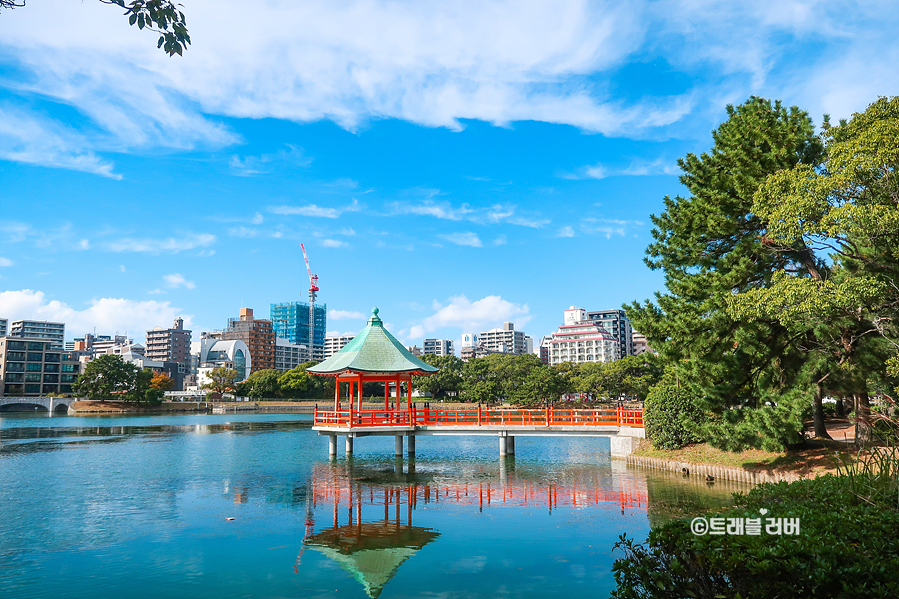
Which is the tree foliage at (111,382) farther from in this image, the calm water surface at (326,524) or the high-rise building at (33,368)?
the calm water surface at (326,524)

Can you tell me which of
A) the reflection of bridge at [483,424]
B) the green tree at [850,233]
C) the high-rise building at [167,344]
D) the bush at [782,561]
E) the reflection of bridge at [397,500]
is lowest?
the reflection of bridge at [397,500]

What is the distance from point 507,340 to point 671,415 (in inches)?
5648

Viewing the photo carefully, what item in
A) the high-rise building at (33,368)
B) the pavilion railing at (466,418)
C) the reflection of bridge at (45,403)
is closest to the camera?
the pavilion railing at (466,418)

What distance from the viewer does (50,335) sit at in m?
135

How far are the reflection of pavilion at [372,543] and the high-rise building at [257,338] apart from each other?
129 m

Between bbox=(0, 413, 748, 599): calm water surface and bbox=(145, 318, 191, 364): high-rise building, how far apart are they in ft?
401

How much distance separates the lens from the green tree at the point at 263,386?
8719 centimetres

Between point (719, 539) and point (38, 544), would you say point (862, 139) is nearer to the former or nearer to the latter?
point (719, 539)

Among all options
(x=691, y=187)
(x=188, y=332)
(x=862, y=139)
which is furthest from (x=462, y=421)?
(x=188, y=332)

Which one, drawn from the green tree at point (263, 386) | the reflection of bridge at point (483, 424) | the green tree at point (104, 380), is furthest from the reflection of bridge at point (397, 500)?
the green tree at point (263, 386)

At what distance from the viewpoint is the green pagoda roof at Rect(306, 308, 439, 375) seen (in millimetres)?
23625

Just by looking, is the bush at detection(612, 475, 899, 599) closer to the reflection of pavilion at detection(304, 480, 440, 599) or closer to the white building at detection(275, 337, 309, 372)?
the reflection of pavilion at detection(304, 480, 440, 599)

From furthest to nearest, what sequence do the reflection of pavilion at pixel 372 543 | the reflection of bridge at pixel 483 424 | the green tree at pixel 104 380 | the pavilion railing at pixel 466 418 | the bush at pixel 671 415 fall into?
the green tree at pixel 104 380
the pavilion railing at pixel 466 418
the reflection of bridge at pixel 483 424
the bush at pixel 671 415
the reflection of pavilion at pixel 372 543

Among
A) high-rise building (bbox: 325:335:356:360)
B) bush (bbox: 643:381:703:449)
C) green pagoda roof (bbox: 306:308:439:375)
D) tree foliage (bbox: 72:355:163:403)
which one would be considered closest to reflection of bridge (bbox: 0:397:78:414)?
tree foliage (bbox: 72:355:163:403)
